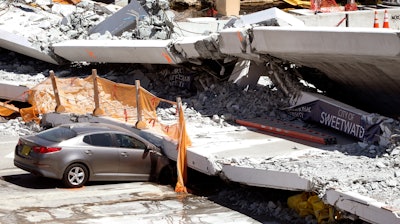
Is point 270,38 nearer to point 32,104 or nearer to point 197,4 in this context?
point 32,104

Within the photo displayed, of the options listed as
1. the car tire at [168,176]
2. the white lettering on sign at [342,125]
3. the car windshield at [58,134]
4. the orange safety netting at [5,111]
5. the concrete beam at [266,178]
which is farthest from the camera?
the orange safety netting at [5,111]

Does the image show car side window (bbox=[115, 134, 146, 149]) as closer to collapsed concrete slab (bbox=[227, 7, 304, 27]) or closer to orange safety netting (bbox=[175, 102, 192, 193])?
orange safety netting (bbox=[175, 102, 192, 193])

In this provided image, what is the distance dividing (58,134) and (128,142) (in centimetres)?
156

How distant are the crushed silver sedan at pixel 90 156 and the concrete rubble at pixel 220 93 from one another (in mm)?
1781

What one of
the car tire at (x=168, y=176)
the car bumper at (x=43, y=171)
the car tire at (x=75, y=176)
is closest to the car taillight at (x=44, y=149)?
the car bumper at (x=43, y=171)

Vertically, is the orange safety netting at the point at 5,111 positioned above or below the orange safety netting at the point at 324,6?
below

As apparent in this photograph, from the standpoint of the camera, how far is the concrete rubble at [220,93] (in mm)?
13164

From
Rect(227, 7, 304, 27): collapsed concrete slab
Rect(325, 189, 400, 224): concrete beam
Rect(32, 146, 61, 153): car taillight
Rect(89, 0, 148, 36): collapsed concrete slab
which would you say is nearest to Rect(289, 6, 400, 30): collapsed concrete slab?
Rect(227, 7, 304, 27): collapsed concrete slab

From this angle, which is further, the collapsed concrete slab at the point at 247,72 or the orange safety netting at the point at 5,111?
the orange safety netting at the point at 5,111

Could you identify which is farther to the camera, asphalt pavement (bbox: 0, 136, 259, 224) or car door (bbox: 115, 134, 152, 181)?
car door (bbox: 115, 134, 152, 181)

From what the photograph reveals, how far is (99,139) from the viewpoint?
1622cm

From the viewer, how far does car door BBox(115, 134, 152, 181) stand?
53.7 feet

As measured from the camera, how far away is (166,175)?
1697 cm

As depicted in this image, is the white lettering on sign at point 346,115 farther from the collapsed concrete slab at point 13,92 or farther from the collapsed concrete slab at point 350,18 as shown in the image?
the collapsed concrete slab at point 13,92
